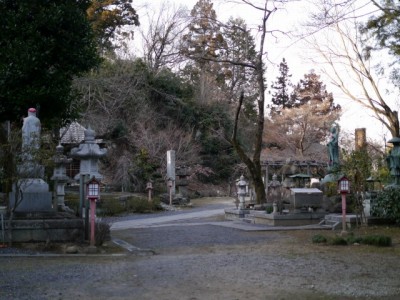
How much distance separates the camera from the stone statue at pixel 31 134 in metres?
11.7

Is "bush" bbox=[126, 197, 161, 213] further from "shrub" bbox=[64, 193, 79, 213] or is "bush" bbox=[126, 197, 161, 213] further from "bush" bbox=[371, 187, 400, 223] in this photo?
"bush" bbox=[371, 187, 400, 223]

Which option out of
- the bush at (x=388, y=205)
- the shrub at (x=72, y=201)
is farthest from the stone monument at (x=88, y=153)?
the bush at (x=388, y=205)

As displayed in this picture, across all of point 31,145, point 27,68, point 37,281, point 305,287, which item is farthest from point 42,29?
point 305,287

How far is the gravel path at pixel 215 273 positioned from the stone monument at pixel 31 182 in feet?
7.86

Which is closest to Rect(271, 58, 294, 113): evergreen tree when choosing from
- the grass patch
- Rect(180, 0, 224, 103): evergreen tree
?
Rect(180, 0, 224, 103): evergreen tree

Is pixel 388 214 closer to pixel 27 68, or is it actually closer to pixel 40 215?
pixel 40 215

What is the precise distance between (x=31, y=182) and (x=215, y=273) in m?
6.53

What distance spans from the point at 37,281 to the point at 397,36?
1199 cm

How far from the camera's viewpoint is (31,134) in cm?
1227

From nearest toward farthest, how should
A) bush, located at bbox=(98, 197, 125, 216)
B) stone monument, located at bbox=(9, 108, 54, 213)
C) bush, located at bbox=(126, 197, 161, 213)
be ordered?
stone monument, located at bbox=(9, 108, 54, 213) → bush, located at bbox=(98, 197, 125, 216) → bush, located at bbox=(126, 197, 161, 213)

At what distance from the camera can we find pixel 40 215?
12.6 meters

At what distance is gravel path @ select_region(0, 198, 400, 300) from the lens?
699 centimetres

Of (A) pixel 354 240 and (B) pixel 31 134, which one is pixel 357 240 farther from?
(B) pixel 31 134

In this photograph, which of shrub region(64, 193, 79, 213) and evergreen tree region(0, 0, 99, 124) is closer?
evergreen tree region(0, 0, 99, 124)
